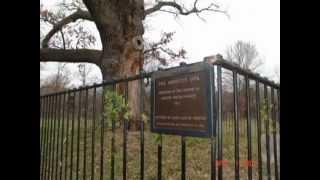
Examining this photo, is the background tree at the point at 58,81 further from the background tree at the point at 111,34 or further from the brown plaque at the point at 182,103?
the brown plaque at the point at 182,103

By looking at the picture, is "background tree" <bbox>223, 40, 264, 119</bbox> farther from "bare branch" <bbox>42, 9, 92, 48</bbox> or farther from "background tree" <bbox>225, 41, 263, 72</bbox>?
"bare branch" <bbox>42, 9, 92, 48</bbox>

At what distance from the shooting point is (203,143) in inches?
58.5

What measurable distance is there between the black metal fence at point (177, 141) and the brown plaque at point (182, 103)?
0.14 ft

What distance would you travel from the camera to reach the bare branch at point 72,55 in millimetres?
2438

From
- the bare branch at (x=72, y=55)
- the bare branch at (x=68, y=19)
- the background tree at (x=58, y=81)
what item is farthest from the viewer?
the bare branch at (x=68, y=19)

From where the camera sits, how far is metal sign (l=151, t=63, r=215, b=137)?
1.29 meters

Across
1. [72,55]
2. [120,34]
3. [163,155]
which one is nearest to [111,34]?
[120,34]

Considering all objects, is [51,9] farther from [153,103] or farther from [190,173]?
[190,173]

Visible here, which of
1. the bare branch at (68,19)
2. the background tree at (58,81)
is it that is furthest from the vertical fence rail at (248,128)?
the bare branch at (68,19)

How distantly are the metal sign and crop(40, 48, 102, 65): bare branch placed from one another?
3.30 feet

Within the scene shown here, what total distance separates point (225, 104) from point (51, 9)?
146 cm

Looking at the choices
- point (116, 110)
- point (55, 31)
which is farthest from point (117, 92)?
point (55, 31)

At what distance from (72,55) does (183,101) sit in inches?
54.7
